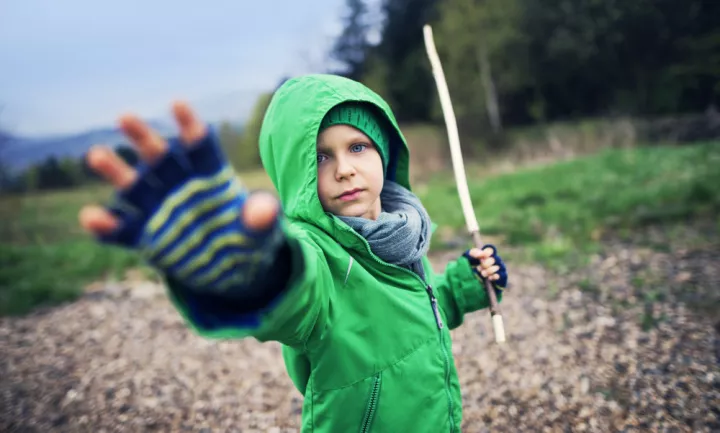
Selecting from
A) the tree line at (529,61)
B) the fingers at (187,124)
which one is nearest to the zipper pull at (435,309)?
the fingers at (187,124)

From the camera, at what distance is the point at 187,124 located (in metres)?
0.89

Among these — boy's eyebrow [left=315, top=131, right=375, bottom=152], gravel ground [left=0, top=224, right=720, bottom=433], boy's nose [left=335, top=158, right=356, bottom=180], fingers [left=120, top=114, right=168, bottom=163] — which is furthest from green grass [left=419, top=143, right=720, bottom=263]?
fingers [left=120, top=114, right=168, bottom=163]

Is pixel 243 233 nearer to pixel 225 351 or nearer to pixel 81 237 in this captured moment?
pixel 225 351

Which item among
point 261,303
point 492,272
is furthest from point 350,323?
point 492,272

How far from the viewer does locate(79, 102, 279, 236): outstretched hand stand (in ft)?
2.84

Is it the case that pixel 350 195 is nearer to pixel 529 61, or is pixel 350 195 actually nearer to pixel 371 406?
pixel 371 406

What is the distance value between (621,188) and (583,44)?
12848 millimetres

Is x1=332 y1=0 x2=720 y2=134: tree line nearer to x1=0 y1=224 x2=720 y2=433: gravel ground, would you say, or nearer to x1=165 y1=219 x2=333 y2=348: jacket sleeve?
x1=0 y1=224 x2=720 y2=433: gravel ground

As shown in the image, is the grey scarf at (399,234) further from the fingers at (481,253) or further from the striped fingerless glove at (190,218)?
the striped fingerless glove at (190,218)

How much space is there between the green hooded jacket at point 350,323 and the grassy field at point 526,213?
479cm

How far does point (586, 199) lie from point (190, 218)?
341 inches

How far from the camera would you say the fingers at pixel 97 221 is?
84cm

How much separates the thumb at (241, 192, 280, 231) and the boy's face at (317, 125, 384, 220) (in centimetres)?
84

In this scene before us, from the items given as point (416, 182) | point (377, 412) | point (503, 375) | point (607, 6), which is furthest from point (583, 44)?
point (377, 412)
